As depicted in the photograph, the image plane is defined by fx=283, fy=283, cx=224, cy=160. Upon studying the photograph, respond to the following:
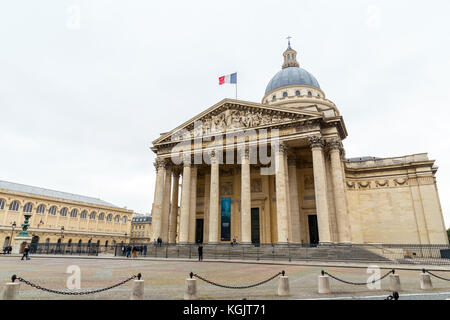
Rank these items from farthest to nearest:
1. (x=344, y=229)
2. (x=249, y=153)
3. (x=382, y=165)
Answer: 1. (x=382, y=165)
2. (x=249, y=153)
3. (x=344, y=229)

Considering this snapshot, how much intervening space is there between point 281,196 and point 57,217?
195 ft

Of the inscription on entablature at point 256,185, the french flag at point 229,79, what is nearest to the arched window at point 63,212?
the inscription on entablature at point 256,185

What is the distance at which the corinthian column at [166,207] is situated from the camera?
115 feet

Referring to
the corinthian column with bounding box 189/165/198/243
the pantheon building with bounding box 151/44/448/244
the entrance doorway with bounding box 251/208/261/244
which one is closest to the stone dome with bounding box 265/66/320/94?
the pantheon building with bounding box 151/44/448/244

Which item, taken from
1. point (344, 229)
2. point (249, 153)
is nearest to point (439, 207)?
point (344, 229)

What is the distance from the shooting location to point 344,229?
27.0 meters

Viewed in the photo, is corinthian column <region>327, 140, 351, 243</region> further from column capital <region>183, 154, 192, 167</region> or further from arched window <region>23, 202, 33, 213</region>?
arched window <region>23, 202, 33, 213</region>

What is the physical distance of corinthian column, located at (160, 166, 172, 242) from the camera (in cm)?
3516

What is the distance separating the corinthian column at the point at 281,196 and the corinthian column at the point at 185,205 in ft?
35.7

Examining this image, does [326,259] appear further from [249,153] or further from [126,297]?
[126,297]

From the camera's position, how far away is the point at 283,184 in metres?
28.6

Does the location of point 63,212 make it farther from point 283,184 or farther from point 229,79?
point 283,184

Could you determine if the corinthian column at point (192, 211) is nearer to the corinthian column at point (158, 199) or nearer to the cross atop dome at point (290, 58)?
the corinthian column at point (158, 199)
